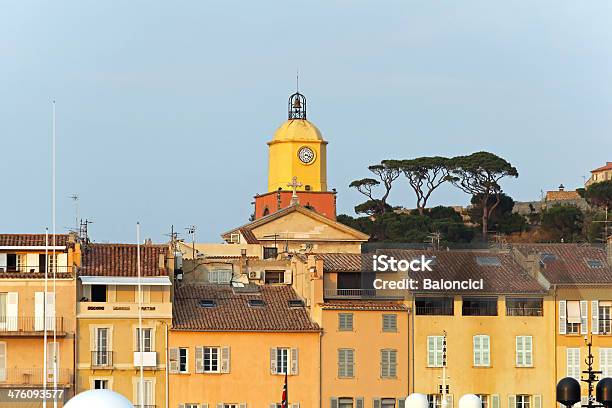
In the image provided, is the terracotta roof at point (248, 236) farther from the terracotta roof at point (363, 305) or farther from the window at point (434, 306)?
the window at point (434, 306)

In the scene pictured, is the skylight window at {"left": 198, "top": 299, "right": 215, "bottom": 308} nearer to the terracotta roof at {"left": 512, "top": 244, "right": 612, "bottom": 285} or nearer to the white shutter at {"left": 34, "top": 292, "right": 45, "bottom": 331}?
the white shutter at {"left": 34, "top": 292, "right": 45, "bottom": 331}

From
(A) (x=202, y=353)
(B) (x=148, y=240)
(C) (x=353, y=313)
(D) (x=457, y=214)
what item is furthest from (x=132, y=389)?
Result: (D) (x=457, y=214)

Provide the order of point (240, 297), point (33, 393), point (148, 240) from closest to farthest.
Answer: point (33, 393) → point (240, 297) → point (148, 240)

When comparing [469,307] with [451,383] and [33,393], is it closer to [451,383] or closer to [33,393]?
[451,383]

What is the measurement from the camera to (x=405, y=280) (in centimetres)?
8281

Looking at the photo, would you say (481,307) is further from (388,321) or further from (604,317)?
(604,317)

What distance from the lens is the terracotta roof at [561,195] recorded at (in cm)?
17288

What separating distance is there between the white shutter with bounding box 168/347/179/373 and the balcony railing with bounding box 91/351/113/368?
2329 mm

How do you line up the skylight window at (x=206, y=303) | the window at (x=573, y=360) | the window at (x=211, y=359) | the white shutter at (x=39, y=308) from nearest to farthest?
the white shutter at (x=39, y=308)
the window at (x=211, y=359)
the window at (x=573, y=360)
the skylight window at (x=206, y=303)

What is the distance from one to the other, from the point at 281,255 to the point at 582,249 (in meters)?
16.9

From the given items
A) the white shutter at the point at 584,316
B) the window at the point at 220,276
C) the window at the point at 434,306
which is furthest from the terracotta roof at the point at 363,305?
the window at the point at 220,276

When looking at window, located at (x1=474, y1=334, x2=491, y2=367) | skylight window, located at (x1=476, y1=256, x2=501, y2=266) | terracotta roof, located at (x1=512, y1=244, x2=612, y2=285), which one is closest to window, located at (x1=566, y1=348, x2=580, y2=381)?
terracotta roof, located at (x1=512, y1=244, x2=612, y2=285)

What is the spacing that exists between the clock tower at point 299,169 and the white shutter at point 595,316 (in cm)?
4493

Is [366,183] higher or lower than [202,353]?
higher
